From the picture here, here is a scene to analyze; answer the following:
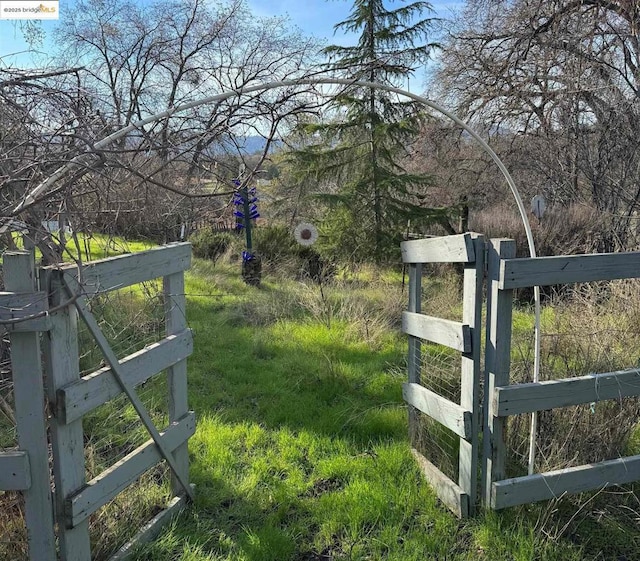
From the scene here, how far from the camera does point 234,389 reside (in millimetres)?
4719

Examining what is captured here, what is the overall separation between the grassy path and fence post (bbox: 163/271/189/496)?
0.90ft

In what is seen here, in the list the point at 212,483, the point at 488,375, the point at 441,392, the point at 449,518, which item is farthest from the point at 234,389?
the point at 488,375

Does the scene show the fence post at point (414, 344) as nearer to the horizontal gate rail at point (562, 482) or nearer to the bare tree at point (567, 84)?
the horizontal gate rail at point (562, 482)

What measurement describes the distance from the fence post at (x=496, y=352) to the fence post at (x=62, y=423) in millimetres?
1894

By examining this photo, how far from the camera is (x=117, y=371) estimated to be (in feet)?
7.45

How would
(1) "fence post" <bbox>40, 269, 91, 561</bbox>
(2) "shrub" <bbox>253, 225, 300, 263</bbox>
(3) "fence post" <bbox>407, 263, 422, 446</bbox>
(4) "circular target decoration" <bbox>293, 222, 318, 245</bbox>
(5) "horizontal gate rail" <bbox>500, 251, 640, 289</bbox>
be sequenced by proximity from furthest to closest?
1. (2) "shrub" <bbox>253, 225, 300, 263</bbox>
2. (4) "circular target decoration" <bbox>293, 222, 318, 245</bbox>
3. (3) "fence post" <bbox>407, 263, 422, 446</bbox>
4. (5) "horizontal gate rail" <bbox>500, 251, 640, 289</bbox>
5. (1) "fence post" <bbox>40, 269, 91, 561</bbox>

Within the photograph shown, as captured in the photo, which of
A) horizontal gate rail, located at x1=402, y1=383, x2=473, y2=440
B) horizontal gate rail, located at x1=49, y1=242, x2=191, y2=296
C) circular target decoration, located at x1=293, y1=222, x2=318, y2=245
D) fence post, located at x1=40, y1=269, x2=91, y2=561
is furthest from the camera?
circular target decoration, located at x1=293, y1=222, x2=318, y2=245

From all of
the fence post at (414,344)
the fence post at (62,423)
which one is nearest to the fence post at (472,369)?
the fence post at (414,344)

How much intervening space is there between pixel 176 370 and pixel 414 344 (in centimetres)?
153

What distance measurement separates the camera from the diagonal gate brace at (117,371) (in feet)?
6.68

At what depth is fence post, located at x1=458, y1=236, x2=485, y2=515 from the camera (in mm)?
2562

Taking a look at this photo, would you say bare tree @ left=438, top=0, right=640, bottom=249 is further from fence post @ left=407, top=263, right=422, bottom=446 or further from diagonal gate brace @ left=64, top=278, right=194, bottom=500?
diagonal gate brace @ left=64, top=278, right=194, bottom=500

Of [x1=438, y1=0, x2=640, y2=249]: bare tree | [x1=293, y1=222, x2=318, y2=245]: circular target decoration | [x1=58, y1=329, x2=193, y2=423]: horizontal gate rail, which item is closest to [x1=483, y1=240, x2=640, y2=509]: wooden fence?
[x1=58, y1=329, x2=193, y2=423]: horizontal gate rail

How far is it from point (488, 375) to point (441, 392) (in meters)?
1.56
